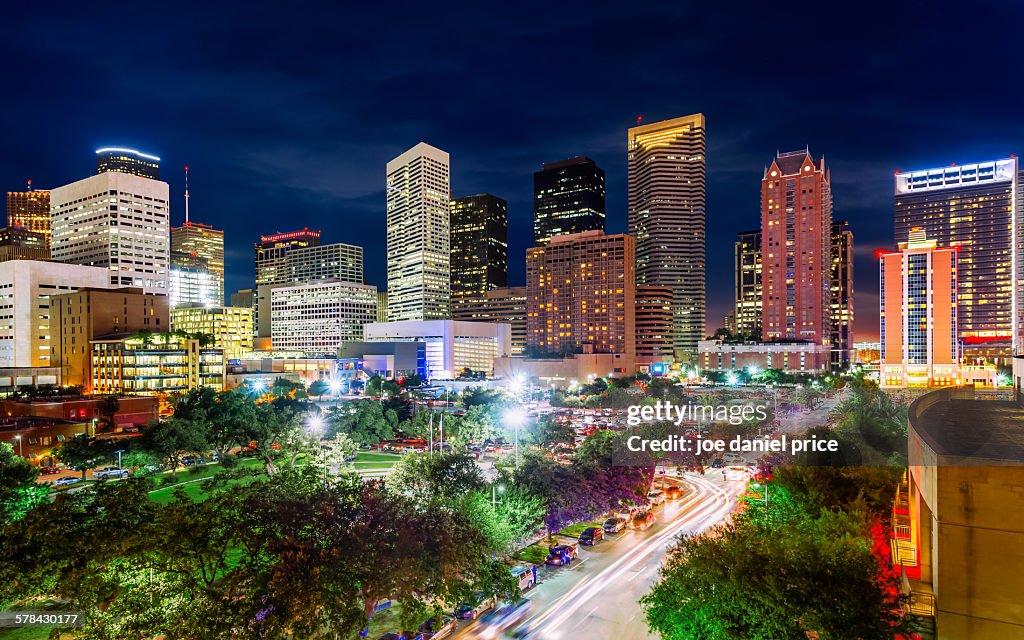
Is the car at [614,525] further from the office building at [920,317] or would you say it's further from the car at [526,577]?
the office building at [920,317]

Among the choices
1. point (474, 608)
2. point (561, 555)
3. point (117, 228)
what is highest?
point (117, 228)

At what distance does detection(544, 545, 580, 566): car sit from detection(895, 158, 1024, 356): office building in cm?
16559

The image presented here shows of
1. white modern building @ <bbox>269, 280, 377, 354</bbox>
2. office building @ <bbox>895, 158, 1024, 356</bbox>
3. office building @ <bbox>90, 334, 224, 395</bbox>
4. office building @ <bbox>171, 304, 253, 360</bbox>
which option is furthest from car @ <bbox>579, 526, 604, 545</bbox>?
office building @ <bbox>895, 158, 1024, 356</bbox>

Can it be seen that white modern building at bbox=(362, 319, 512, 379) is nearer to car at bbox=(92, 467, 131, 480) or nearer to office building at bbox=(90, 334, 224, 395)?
office building at bbox=(90, 334, 224, 395)

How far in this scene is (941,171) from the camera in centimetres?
16838

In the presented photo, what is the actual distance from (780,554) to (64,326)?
396 feet

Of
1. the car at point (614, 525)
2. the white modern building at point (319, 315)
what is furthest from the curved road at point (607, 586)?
the white modern building at point (319, 315)

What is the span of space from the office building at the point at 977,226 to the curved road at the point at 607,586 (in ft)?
518

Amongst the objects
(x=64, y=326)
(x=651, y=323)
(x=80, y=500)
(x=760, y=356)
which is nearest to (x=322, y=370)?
(x=64, y=326)

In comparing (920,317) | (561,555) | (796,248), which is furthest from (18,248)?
(920,317)

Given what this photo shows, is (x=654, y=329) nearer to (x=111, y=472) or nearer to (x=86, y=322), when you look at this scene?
(x=86, y=322)

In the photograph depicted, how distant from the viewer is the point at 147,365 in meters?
94.0

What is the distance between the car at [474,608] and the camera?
22.9 metres

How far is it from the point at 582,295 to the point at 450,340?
37.9m
